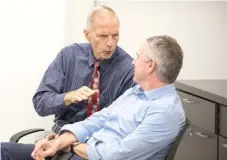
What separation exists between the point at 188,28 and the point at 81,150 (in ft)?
5.62

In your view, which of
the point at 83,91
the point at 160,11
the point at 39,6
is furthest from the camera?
the point at 160,11

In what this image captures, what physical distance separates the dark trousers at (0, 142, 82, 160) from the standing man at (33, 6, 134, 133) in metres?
0.30

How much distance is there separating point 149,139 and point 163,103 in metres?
0.17

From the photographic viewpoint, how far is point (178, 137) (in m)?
1.55

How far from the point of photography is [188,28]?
10.1 feet

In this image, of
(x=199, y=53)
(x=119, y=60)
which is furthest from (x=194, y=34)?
(x=119, y=60)

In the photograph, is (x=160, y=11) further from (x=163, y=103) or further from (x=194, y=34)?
(x=163, y=103)

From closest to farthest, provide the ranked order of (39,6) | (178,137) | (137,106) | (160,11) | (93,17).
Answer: (178,137) < (137,106) < (93,17) < (39,6) < (160,11)

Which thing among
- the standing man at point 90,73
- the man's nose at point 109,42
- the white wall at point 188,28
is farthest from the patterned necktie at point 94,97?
the white wall at point 188,28

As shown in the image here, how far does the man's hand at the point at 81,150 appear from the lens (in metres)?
1.72

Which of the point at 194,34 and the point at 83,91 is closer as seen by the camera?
the point at 83,91

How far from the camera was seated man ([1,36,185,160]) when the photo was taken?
157cm

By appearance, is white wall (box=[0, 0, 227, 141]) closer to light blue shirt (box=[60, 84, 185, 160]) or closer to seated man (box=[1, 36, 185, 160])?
seated man (box=[1, 36, 185, 160])

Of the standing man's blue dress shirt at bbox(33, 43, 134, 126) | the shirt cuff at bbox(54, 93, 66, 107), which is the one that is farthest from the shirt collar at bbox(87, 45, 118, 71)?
the shirt cuff at bbox(54, 93, 66, 107)
